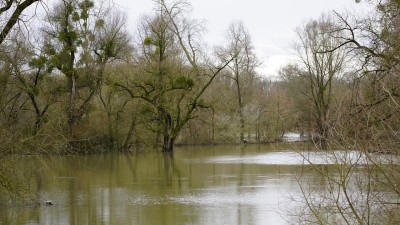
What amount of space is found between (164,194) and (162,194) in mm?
55

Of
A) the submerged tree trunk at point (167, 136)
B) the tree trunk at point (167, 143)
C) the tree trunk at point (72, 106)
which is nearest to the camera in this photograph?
the tree trunk at point (72, 106)

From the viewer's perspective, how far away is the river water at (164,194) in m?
11.2

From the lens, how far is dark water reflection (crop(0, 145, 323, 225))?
11219mm

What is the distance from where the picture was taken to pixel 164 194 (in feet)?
48.4

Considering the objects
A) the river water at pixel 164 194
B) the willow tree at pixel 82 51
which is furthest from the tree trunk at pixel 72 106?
the river water at pixel 164 194

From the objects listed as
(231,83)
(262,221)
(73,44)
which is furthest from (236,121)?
(262,221)

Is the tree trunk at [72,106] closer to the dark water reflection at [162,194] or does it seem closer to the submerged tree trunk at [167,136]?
the submerged tree trunk at [167,136]

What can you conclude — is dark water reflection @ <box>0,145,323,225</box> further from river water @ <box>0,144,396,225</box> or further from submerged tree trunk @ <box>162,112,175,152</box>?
submerged tree trunk @ <box>162,112,175,152</box>

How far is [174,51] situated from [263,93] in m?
17.5

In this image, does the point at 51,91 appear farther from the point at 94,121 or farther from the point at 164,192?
the point at 164,192

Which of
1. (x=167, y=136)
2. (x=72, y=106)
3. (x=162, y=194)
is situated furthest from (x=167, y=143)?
(x=162, y=194)

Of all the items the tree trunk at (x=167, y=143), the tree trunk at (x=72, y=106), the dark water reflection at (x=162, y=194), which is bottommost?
the dark water reflection at (x=162, y=194)

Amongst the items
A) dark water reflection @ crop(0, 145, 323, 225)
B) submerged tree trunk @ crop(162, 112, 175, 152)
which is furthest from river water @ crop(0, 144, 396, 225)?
submerged tree trunk @ crop(162, 112, 175, 152)

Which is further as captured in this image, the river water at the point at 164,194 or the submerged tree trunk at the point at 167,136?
the submerged tree trunk at the point at 167,136
